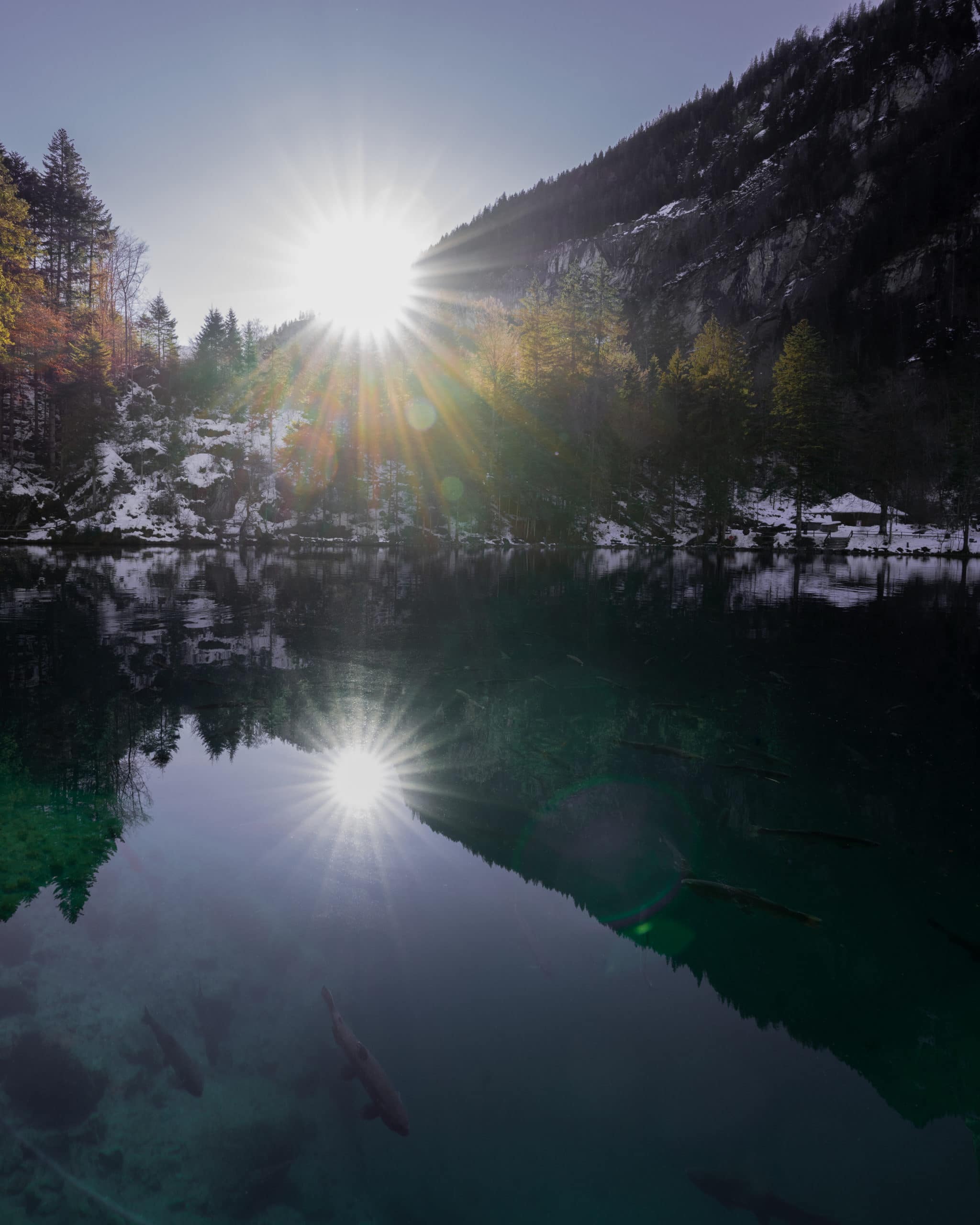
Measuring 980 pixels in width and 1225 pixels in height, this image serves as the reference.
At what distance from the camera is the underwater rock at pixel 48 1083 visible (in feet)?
10.6

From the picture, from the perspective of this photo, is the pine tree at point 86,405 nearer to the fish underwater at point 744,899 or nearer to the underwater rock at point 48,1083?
the underwater rock at point 48,1083

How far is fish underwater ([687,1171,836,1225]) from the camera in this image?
2.81 metres

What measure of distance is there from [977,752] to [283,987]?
9.22 meters

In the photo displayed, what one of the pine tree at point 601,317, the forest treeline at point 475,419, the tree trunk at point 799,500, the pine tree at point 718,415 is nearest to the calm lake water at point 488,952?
the forest treeline at point 475,419

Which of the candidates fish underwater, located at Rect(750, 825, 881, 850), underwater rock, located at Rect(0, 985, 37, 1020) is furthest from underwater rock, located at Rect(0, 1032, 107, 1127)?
fish underwater, located at Rect(750, 825, 881, 850)

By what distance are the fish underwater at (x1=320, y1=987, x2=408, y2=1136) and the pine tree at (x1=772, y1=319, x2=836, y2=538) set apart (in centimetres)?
6465

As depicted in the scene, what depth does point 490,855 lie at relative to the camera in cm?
598

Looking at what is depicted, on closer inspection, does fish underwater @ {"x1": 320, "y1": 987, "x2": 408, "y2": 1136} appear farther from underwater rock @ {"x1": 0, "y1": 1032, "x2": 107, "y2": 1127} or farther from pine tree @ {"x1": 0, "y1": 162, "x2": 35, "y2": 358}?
pine tree @ {"x1": 0, "y1": 162, "x2": 35, "y2": 358}

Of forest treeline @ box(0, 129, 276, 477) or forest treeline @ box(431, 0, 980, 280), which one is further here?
forest treeline @ box(431, 0, 980, 280)

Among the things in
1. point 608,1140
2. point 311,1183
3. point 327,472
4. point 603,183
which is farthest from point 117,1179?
point 603,183

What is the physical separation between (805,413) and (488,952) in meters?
65.1

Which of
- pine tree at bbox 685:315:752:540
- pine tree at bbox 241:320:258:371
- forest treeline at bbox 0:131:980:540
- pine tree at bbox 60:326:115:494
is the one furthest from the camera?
pine tree at bbox 241:320:258:371

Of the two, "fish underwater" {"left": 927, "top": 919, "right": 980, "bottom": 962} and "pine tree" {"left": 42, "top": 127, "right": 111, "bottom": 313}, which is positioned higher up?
"pine tree" {"left": 42, "top": 127, "right": 111, "bottom": 313}

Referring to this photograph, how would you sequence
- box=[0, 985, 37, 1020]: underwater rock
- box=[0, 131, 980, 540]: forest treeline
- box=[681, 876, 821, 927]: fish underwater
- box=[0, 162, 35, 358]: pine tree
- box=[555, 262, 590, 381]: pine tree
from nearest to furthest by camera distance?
box=[0, 985, 37, 1020]: underwater rock, box=[681, 876, 821, 927]: fish underwater, box=[0, 162, 35, 358]: pine tree, box=[0, 131, 980, 540]: forest treeline, box=[555, 262, 590, 381]: pine tree
